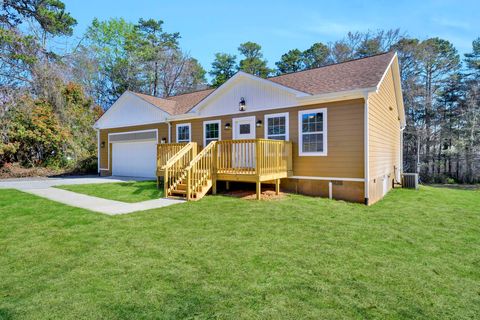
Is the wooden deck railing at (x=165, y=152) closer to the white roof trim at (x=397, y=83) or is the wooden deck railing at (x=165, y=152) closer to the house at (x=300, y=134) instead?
the house at (x=300, y=134)

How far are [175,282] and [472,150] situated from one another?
27.4m

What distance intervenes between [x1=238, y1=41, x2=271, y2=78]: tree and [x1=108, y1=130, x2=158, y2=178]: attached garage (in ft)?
61.4

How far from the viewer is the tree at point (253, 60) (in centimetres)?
3048

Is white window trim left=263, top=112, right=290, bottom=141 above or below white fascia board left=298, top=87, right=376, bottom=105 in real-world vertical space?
below

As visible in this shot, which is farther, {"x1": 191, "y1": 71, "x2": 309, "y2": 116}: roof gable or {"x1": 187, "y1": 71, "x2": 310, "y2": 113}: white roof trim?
{"x1": 191, "y1": 71, "x2": 309, "y2": 116}: roof gable

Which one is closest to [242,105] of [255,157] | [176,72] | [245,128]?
[245,128]

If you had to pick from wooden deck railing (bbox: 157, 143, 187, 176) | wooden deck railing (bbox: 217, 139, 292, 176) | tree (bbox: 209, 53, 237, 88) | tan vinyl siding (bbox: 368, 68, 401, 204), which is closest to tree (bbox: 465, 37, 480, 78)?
tan vinyl siding (bbox: 368, 68, 401, 204)

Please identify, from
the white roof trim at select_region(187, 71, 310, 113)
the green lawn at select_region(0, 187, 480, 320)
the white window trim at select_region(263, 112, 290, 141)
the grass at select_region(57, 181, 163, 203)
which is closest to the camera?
the green lawn at select_region(0, 187, 480, 320)

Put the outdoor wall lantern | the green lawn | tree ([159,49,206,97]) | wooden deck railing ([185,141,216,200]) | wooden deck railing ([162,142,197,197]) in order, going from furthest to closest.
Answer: tree ([159,49,206,97]) < the outdoor wall lantern < wooden deck railing ([162,142,197,197]) < wooden deck railing ([185,141,216,200]) < the green lawn

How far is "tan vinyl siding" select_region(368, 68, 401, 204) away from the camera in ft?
27.0

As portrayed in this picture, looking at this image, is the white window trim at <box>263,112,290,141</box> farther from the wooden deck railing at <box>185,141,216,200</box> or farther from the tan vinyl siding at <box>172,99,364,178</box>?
the wooden deck railing at <box>185,141,216,200</box>

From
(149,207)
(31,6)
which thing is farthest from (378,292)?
(31,6)

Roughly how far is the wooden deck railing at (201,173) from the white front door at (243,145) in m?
0.70

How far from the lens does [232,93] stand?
10.5 m
